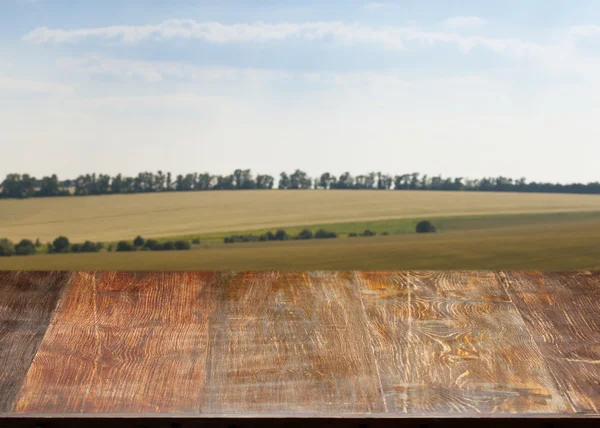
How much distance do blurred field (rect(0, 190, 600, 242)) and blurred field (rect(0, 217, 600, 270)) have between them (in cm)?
34

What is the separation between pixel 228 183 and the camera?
10852 mm

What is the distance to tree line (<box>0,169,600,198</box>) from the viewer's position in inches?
411

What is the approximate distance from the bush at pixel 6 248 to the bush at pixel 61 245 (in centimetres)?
61

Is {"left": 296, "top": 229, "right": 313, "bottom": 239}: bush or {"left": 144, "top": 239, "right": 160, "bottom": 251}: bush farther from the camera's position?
{"left": 296, "top": 229, "right": 313, "bottom": 239}: bush

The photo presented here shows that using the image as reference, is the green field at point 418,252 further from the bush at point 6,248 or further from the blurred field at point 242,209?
the blurred field at point 242,209

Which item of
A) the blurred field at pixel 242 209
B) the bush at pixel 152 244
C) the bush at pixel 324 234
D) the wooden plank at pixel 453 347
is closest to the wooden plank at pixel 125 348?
the wooden plank at pixel 453 347

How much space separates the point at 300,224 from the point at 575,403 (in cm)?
1075

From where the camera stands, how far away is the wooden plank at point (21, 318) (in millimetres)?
932

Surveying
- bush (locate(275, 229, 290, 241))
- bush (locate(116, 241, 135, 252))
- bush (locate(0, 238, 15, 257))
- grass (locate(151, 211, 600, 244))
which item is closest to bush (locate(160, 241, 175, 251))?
bush (locate(116, 241, 135, 252))

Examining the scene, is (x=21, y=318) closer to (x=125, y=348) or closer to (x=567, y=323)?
(x=125, y=348)

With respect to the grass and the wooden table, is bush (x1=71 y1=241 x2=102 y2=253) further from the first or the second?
the wooden table

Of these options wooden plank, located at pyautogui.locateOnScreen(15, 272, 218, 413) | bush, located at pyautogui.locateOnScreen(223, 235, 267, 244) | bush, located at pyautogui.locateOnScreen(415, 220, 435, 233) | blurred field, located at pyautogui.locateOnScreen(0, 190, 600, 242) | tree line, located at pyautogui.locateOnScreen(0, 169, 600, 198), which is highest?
wooden plank, located at pyautogui.locateOnScreen(15, 272, 218, 413)
